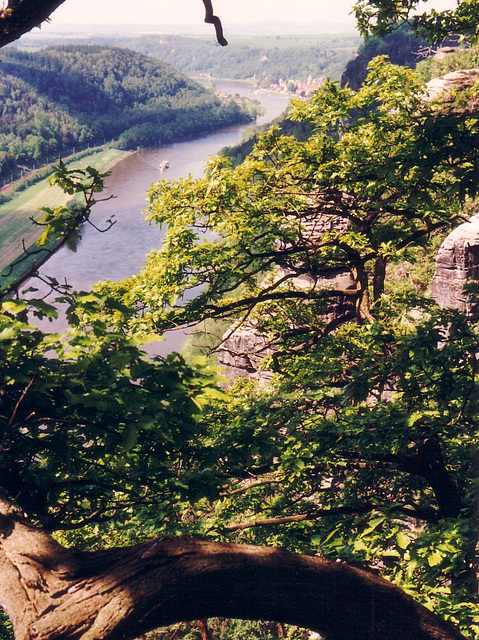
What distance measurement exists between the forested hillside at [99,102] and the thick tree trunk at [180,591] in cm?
6223

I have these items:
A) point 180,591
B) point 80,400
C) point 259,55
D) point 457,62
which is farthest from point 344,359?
point 259,55

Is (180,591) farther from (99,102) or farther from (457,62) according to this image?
(99,102)

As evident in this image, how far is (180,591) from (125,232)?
56.0 meters

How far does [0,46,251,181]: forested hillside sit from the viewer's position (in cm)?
6688

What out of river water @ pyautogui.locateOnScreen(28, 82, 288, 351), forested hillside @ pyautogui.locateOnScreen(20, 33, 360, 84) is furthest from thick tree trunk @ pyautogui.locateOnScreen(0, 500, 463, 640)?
forested hillside @ pyautogui.locateOnScreen(20, 33, 360, 84)

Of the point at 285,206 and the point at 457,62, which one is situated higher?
the point at 457,62

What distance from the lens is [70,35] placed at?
148625 millimetres

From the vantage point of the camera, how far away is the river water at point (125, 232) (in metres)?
49.6

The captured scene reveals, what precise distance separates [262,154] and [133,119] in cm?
7108

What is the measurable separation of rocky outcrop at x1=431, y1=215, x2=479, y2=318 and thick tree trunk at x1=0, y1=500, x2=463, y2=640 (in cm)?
1388

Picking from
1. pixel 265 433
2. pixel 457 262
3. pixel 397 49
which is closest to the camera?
pixel 265 433

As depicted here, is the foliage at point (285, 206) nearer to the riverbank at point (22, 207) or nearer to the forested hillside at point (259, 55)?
the riverbank at point (22, 207)

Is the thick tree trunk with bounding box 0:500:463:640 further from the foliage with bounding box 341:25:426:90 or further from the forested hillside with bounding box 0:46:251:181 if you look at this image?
the forested hillside with bounding box 0:46:251:181

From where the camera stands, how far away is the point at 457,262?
54.5ft
